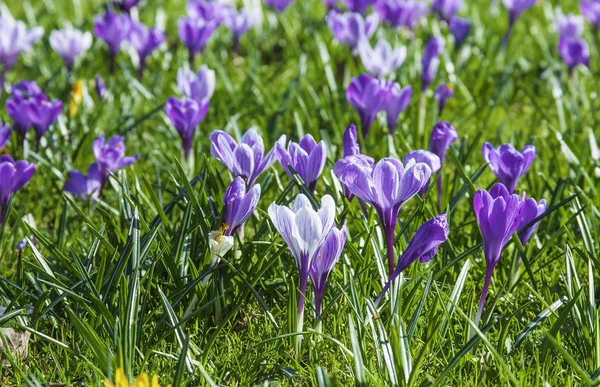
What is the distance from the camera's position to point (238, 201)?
1742mm

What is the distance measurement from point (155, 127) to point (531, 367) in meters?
2.02

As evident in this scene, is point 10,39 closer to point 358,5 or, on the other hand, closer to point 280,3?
point 280,3

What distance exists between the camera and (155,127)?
326cm

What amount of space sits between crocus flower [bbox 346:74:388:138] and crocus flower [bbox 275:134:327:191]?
0.61m

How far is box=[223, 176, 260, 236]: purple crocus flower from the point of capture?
1.74 metres

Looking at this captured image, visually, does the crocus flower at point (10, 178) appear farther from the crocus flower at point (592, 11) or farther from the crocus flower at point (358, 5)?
the crocus flower at point (592, 11)

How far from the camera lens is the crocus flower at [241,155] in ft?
6.13

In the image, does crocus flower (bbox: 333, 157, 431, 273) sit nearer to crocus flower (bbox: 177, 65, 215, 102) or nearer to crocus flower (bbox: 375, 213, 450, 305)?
crocus flower (bbox: 375, 213, 450, 305)

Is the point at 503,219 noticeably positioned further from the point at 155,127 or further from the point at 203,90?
the point at 155,127

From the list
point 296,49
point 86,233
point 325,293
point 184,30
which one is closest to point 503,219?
point 325,293

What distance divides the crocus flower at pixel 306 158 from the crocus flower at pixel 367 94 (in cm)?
61

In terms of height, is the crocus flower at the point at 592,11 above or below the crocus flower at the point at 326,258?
above

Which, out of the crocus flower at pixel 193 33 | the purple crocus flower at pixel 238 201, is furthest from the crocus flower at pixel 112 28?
the purple crocus flower at pixel 238 201

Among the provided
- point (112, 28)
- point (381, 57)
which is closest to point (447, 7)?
point (381, 57)
